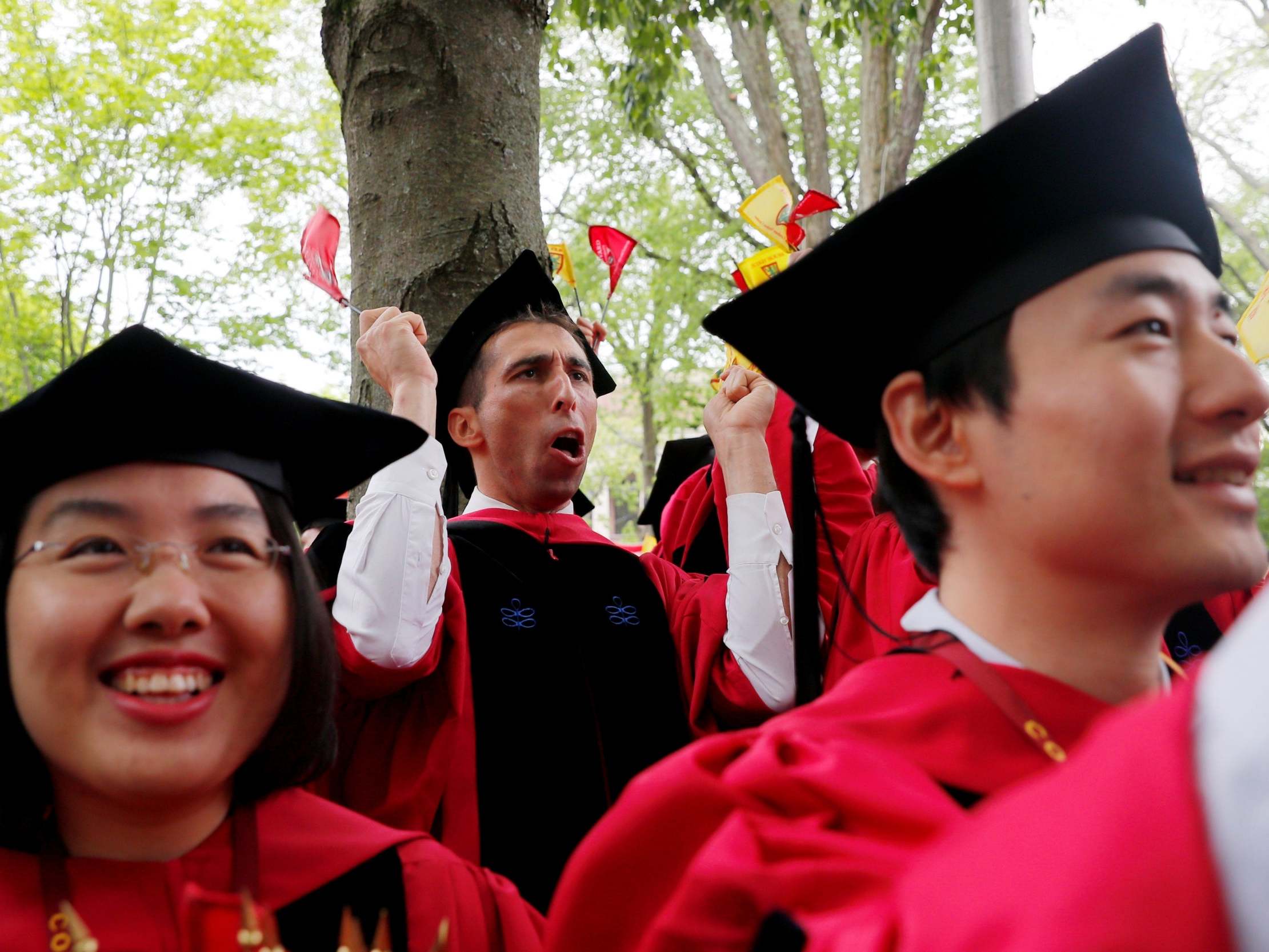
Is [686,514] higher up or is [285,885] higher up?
[686,514]

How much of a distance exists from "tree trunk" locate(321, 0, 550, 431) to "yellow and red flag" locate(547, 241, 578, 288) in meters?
0.16

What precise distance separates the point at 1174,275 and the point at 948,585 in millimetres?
525

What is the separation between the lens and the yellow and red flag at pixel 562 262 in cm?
383

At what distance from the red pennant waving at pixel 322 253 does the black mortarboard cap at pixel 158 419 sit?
118 cm

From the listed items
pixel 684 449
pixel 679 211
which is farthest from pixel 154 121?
pixel 684 449

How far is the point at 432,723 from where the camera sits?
273 cm

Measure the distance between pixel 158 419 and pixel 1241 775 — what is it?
164 centimetres

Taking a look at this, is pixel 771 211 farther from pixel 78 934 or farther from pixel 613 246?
pixel 78 934

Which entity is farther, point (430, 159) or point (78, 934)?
point (430, 159)

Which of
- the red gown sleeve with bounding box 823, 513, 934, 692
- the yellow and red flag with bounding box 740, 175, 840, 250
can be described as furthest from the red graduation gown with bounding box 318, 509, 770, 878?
the yellow and red flag with bounding box 740, 175, 840, 250

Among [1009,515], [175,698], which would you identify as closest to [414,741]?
[175,698]

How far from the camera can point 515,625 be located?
306 centimetres

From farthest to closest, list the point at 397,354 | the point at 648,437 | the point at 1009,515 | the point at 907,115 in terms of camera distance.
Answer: the point at 648,437
the point at 907,115
the point at 397,354
the point at 1009,515

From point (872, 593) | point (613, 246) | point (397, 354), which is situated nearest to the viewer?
point (397, 354)
